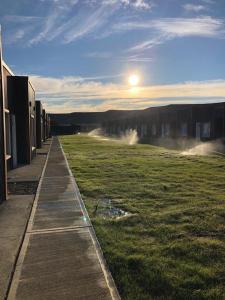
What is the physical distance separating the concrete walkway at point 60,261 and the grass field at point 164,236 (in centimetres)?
21

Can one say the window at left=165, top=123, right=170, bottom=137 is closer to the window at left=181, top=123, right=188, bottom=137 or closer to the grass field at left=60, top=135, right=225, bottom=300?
the window at left=181, top=123, right=188, bottom=137

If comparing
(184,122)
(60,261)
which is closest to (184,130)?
(184,122)

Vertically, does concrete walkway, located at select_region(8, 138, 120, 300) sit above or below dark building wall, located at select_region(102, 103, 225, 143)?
below

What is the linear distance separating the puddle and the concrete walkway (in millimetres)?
359

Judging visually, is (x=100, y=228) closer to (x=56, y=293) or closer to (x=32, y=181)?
(x=56, y=293)

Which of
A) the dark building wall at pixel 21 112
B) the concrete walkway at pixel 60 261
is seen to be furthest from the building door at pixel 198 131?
the concrete walkway at pixel 60 261

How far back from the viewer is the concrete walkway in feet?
13.9

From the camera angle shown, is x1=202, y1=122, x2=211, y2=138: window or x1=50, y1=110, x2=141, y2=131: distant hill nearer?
x1=202, y1=122, x2=211, y2=138: window

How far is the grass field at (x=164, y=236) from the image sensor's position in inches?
172

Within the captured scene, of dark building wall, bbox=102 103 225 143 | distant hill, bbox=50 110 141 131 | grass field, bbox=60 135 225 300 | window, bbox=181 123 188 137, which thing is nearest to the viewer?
grass field, bbox=60 135 225 300

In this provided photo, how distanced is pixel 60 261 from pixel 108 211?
2.88m

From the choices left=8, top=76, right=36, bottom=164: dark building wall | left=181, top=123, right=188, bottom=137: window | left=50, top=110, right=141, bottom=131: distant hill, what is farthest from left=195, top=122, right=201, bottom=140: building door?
left=50, top=110, right=141, bottom=131: distant hill

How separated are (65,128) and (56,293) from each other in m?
76.9

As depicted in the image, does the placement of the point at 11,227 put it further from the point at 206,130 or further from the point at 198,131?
the point at 198,131
